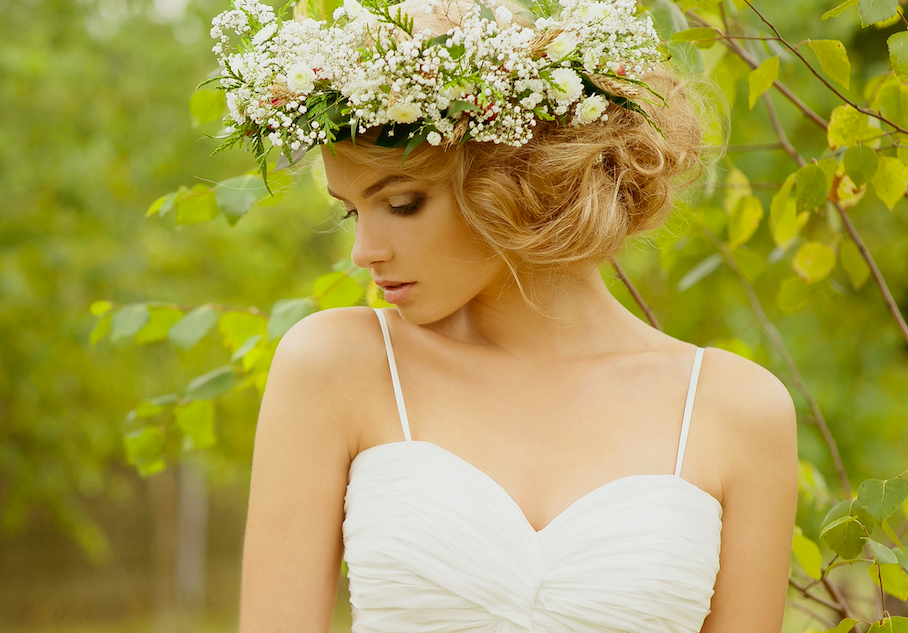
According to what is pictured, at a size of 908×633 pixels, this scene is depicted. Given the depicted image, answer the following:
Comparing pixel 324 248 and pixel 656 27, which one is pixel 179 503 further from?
pixel 656 27

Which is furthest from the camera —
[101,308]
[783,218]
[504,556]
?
[101,308]

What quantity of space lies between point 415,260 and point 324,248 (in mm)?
9180

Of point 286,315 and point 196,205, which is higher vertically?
point 196,205

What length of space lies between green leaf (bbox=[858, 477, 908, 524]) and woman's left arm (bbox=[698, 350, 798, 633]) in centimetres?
33

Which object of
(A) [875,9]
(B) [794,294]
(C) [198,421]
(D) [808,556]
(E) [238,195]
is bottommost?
(D) [808,556]

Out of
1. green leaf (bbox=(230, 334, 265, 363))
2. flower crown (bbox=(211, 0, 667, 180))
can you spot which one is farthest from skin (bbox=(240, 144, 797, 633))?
green leaf (bbox=(230, 334, 265, 363))

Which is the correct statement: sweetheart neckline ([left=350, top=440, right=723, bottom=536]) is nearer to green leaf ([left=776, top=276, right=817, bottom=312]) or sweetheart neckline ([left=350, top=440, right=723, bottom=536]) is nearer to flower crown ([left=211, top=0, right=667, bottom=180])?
flower crown ([left=211, top=0, right=667, bottom=180])

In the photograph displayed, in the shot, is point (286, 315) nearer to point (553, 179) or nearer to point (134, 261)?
point (553, 179)

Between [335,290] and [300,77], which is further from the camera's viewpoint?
[335,290]

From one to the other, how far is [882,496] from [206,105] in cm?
179

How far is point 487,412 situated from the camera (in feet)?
6.41

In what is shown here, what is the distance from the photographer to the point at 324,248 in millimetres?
10828

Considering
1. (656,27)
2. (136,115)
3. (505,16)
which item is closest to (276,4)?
(656,27)

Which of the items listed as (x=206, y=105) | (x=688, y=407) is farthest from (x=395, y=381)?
(x=206, y=105)
